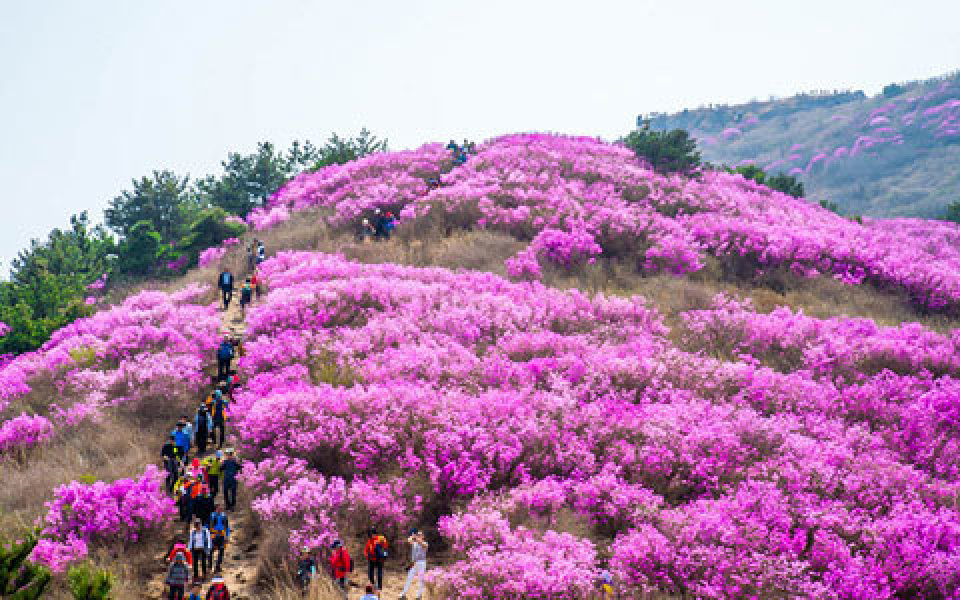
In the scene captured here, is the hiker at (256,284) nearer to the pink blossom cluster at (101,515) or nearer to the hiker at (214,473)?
the hiker at (214,473)

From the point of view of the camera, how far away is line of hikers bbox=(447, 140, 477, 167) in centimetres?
3312

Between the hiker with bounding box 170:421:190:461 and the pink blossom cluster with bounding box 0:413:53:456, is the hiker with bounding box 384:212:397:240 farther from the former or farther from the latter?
the hiker with bounding box 170:421:190:461

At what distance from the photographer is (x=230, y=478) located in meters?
10.3

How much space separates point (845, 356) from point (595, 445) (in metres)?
7.71

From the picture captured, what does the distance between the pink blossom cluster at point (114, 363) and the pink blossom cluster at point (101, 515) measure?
13.7 feet

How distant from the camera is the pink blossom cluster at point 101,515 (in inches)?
353

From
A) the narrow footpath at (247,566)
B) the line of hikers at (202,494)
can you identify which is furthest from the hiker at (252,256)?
the narrow footpath at (247,566)

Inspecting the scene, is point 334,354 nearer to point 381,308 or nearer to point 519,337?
point 381,308

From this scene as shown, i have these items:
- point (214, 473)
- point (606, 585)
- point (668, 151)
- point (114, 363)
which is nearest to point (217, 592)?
point (214, 473)

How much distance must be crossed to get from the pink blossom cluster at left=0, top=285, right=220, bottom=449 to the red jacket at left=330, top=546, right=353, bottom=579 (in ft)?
27.0

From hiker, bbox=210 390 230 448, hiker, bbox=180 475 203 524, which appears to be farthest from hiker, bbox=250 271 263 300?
hiker, bbox=180 475 203 524

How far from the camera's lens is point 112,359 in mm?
16281

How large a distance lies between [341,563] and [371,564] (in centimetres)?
46

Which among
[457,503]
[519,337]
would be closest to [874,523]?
[457,503]
